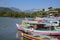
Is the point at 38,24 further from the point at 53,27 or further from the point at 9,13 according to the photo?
the point at 9,13

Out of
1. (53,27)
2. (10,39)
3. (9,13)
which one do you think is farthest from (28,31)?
(9,13)

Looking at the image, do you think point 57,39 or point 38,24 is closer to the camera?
point 57,39

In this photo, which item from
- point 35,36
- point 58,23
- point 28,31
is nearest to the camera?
point 35,36

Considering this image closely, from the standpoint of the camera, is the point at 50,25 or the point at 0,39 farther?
the point at 0,39

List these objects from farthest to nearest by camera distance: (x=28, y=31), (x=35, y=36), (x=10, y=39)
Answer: (x=10, y=39) < (x=28, y=31) < (x=35, y=36)

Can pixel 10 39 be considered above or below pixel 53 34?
below

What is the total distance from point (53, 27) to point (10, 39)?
2.11 meters

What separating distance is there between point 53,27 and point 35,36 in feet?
3.28

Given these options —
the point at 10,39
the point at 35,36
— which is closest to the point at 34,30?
the point at 35,36

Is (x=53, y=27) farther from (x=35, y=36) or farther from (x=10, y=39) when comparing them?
(x=10, y=39)

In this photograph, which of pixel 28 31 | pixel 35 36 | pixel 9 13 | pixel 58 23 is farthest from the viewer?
pixel 9 13

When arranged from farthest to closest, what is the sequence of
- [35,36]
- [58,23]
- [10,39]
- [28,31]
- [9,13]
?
[9,13], [58,23], [10,39], [28,31], [35,36]

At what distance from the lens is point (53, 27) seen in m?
7.18

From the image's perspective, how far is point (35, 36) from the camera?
21.3 feet
